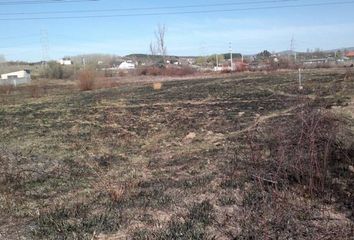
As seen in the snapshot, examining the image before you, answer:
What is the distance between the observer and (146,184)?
7168 mm

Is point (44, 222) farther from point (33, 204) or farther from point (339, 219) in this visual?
point (339, 219)

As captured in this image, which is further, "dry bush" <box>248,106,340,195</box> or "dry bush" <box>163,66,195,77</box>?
"dry bush" <box>163,66,195,77</box>

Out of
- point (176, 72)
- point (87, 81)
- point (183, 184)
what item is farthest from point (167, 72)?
point (183, 184)

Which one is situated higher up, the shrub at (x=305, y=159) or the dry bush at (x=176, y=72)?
the dry bush at (x=176, y=72)

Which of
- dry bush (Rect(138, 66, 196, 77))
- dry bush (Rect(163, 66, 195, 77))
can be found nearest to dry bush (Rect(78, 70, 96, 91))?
dry bush (Rect(138, 66, 196, 77))

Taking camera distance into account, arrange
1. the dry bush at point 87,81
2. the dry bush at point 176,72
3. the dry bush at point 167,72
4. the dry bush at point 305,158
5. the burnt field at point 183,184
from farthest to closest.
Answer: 1. the dry bush at point 167,72
2. the dry bush at point 176,72
3. the dry bush at point 87,81
4. the dry bush at point 305,158
5. the burnt field at point 183,184

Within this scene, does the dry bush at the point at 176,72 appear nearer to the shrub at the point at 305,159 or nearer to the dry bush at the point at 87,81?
the dry bush at the point at 87,81

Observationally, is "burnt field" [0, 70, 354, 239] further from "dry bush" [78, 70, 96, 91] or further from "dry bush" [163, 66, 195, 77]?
"dry bush" [163, 66, 195, 77]

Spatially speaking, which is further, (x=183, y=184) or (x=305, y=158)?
(x=183, y=184)

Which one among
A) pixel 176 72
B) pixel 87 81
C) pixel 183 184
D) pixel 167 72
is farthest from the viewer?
pixel 167 72

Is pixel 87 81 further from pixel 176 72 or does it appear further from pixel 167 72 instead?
pixel 167 72

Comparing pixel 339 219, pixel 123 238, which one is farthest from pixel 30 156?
pixel 339 219

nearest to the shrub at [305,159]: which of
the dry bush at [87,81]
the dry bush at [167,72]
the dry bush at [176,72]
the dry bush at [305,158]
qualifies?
the dry bush at [305,158]

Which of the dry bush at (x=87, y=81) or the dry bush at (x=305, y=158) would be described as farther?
the dry bush at (x=87, y=81)
